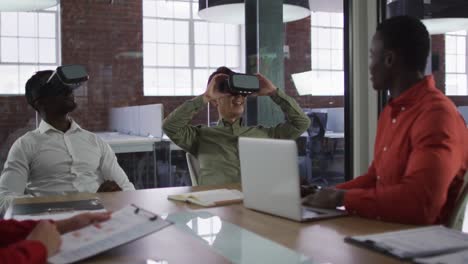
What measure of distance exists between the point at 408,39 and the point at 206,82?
119 inches

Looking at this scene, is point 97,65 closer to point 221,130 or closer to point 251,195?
point 221,130

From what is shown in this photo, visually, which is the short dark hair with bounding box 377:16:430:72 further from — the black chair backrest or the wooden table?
the black chair backrest

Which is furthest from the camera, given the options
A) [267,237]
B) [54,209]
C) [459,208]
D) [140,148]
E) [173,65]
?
[173,65]

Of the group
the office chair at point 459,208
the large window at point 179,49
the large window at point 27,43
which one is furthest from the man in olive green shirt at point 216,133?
the large window at point 179,49

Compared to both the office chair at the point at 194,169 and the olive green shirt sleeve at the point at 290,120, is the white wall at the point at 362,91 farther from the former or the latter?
the office chair at the point at 194,169

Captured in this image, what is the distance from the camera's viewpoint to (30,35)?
527 cm

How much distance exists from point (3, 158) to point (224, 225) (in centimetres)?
365

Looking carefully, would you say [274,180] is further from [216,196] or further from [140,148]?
[140,148]

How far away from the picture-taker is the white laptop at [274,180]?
1.54 metres

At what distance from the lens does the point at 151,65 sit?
6.02m

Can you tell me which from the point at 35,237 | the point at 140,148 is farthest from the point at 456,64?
the point at 35,237

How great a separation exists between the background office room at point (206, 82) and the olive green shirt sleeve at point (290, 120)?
0.66 ft

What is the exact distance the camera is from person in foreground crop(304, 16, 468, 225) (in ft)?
4.91

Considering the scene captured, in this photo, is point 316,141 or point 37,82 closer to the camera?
point 37,82
